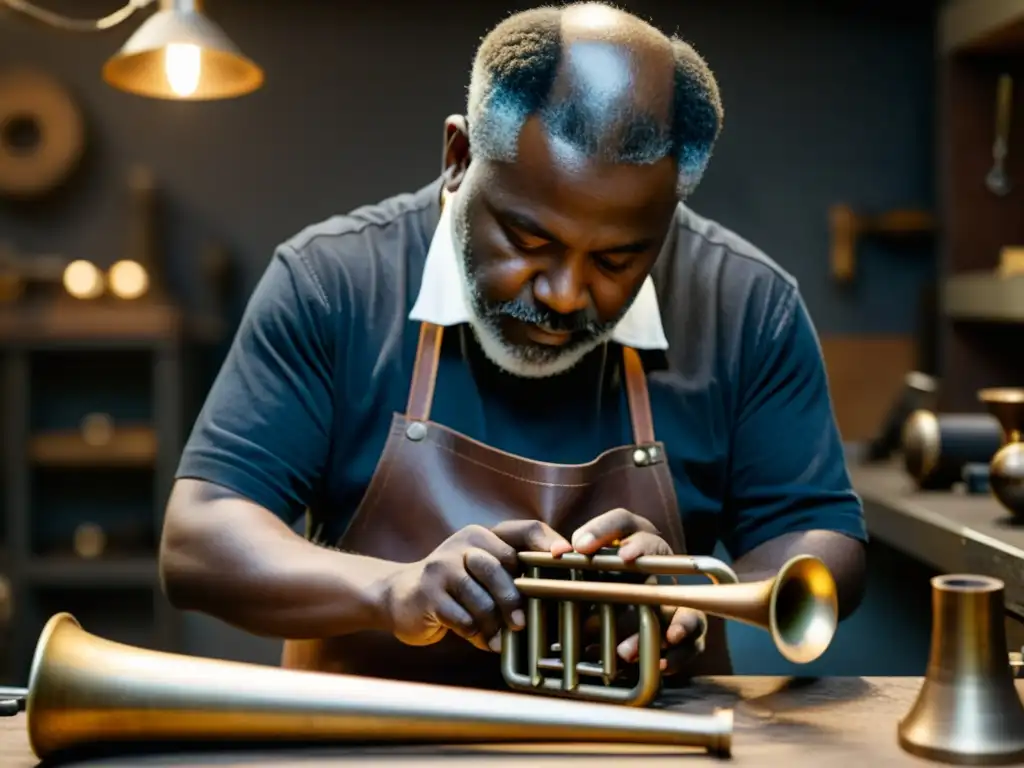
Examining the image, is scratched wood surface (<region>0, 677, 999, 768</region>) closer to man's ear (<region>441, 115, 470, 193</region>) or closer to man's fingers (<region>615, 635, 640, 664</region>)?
man's fingers (<region>615, 635, 640, 664</region>)

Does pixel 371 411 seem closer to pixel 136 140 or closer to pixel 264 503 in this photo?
pixel 264 503

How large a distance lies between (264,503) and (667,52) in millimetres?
948

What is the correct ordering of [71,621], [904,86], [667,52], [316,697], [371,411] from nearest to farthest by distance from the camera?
[316,697]
[71,621]
[667,52]
[371,411]
[904,86]

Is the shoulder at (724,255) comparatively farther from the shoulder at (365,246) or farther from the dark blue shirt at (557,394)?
the shoulder at (365,246)

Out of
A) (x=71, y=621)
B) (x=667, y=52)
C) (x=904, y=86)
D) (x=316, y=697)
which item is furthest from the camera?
(x=904, y=86)

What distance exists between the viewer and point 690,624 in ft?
5.72

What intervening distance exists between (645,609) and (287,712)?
46 centimetres

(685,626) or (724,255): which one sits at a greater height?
(724,255)

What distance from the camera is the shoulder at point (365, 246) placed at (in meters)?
2.18

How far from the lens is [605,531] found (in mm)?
1660

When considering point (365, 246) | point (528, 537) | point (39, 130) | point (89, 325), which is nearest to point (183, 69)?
point (365, 246)

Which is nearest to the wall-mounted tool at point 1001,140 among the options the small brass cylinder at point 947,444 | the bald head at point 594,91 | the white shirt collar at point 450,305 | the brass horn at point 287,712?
the small brass cylinder at point 947,444

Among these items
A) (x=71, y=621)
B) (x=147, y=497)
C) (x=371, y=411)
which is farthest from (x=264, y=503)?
(x=147, y=497)

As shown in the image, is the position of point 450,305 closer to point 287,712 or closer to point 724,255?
point 724,255
